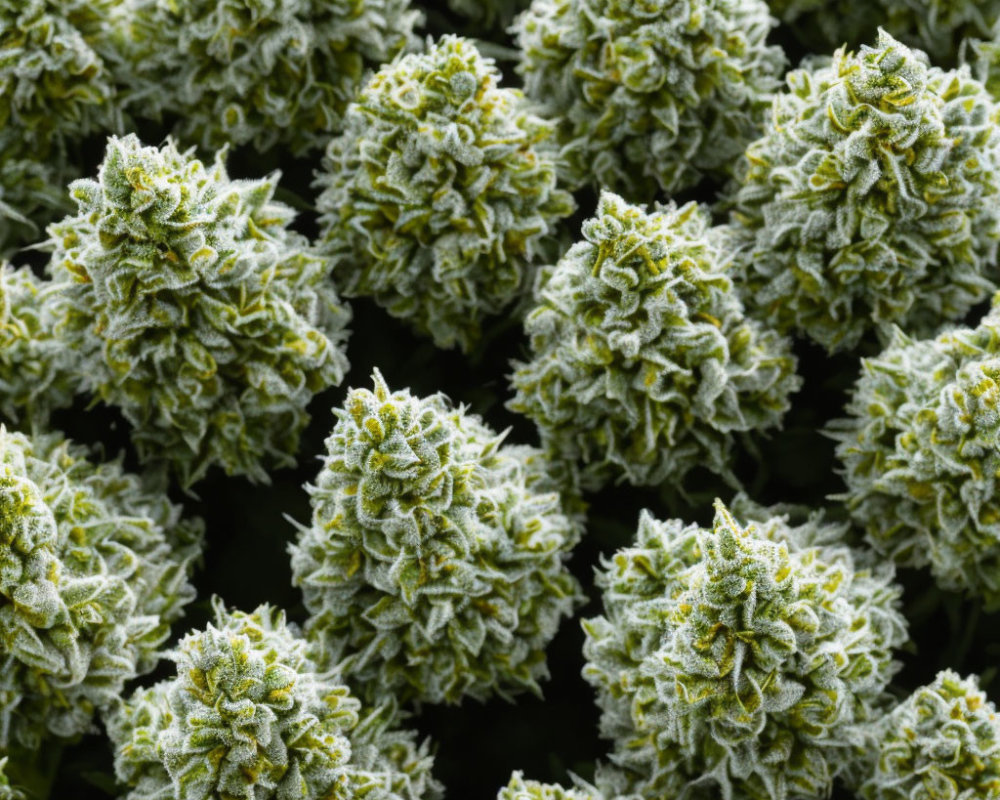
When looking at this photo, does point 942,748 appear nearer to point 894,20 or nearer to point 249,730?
point 249,730

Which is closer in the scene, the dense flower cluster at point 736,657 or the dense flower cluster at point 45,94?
the dense flower cluster at point 736,657

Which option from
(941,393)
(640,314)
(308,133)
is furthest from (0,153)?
(941,393)

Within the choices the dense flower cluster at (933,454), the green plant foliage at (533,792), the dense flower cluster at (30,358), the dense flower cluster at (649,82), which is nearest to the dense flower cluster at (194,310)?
the dense flower cluster at (30,358)

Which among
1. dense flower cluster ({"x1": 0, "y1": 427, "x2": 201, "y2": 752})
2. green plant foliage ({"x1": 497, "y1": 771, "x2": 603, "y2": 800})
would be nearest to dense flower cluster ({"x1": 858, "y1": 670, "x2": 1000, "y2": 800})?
green plant foliage ({"x1": 497, "y1": 771, "x2": 603, "y2": 800})

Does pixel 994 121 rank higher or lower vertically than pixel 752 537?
higher

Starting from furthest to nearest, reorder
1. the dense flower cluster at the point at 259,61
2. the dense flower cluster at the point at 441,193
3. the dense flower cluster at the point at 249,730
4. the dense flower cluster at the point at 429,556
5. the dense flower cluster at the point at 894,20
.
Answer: the dense flower cluster at the point at 894,20 < the dense flower cluster at the point at 259,61 < the dense flower cluster at the point at 441,193 < the dense flower cluster at the point at 429,556 < the dense flower cluster at the point at 249,730

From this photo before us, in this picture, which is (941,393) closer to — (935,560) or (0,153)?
(935,560)

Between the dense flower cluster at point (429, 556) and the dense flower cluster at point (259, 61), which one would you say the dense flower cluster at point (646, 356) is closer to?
the dense flower cluster at point (429, 556)
